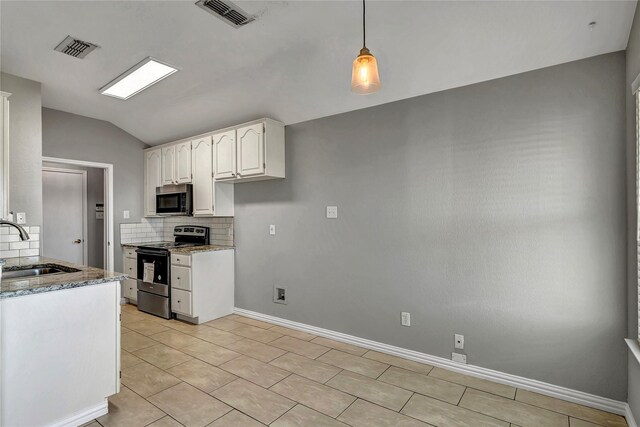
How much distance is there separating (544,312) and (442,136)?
1.55m

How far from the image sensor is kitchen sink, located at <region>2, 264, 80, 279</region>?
2595 mm

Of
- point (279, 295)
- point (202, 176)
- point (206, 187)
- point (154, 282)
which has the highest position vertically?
point (202, 176)

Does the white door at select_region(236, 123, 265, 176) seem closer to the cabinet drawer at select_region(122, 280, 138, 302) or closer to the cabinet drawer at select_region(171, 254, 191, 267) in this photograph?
the cabinet drawer at select_region(171, 254, 191, 267)

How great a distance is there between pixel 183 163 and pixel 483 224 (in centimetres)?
378

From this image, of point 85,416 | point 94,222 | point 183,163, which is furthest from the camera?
point 94,222

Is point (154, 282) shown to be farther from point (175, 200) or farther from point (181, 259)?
point (175, 200)

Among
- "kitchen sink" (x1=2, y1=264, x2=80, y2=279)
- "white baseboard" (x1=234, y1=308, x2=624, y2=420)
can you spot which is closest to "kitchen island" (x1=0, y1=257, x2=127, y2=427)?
"kitchen sink" (x1=2, y1=264, x2=80, y2=279)

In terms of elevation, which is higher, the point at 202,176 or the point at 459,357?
the point at 202,176

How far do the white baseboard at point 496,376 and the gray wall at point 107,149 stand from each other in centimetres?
327

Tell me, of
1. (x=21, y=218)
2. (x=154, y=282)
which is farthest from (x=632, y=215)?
(x=21, y=218)

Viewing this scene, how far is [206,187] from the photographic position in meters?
4.25

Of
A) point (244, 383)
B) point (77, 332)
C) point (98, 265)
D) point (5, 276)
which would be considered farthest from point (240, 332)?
point (98, 265)

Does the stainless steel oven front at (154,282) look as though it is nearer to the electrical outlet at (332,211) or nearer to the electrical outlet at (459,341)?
the electrical outlet at (332,211)

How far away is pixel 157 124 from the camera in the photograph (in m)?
4.50
